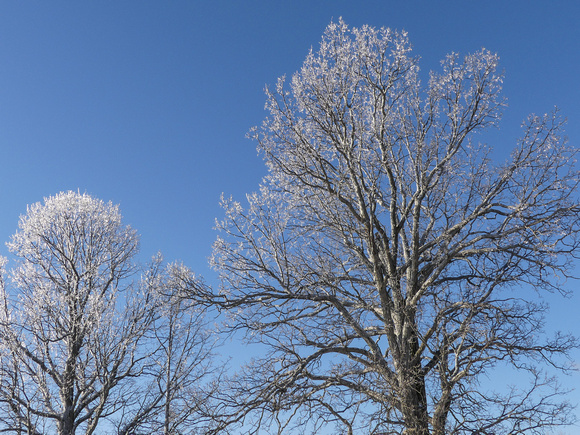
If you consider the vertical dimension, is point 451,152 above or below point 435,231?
above

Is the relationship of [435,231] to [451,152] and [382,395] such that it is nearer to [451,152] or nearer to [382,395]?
[451,152]

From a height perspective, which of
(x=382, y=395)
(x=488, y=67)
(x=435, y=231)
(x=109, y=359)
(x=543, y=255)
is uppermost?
(x=488, y=67)

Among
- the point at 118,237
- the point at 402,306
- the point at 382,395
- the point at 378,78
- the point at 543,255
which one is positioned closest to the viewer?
the point at 382,395

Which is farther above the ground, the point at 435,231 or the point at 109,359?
the point at 435,231

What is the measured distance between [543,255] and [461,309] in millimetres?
1898

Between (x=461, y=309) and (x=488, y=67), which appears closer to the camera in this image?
(x=461, y=309)

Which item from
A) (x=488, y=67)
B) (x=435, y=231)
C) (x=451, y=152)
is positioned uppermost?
(x=488, y=67)

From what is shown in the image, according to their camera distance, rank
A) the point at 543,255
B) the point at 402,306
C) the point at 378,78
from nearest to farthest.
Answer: the point at 402,306
the point at 543,255
the point at 378,78

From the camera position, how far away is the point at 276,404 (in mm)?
8102

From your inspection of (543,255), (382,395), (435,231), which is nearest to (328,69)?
(435,231)

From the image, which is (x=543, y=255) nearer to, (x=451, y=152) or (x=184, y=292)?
(x=451, y=152)

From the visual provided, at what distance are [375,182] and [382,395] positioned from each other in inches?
158

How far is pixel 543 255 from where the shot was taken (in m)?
9.18

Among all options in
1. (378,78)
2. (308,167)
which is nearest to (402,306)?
(308,167)
